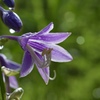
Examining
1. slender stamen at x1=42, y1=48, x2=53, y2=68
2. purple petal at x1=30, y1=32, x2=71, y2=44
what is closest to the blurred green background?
purple petal at x1=30, y1=32, x2=71, y2=44

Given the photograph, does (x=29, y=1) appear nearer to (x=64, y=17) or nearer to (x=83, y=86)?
(x=64, y=17)

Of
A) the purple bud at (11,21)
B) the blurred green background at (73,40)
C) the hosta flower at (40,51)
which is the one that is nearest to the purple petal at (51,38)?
the hosta flower at (40,51)

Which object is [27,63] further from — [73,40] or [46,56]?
[73,40]

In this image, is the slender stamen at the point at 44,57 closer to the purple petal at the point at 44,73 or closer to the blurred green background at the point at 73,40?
the purple petal at the point at 44,73

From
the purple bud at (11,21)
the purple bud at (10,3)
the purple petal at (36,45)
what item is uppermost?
the purple bud at (10,3)

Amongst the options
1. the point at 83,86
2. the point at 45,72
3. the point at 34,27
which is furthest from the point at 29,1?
the point at 45,72

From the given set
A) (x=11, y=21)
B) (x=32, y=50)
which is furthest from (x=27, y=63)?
(x=11, y=21)

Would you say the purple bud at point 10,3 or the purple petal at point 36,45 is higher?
the purple bud at point 10,3

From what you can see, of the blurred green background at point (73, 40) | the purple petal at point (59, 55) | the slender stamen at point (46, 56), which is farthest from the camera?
the blurred green background at point (73, 40)
